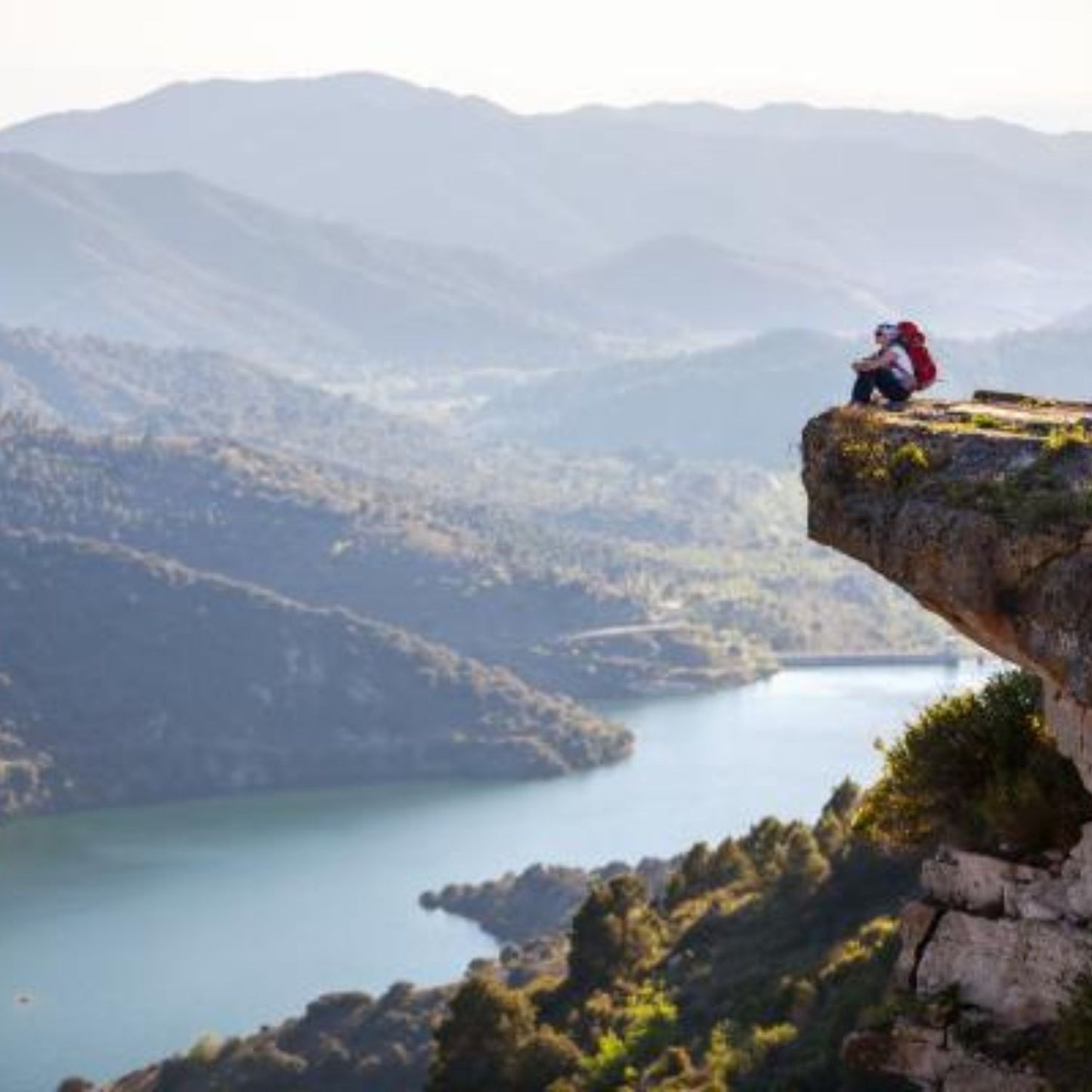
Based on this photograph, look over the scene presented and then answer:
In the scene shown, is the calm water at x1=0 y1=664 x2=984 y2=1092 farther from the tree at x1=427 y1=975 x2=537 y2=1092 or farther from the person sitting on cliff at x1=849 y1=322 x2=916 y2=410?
the person sitting on cliff at x1=849 y1=322 x2=916 y2=410

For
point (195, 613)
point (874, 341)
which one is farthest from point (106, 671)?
point (874, 341)

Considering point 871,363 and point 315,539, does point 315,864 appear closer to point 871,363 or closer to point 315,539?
point 315,539

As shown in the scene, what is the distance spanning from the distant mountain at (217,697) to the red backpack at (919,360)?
297 feet

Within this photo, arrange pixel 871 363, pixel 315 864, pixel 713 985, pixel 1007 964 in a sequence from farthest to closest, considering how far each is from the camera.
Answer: pixel 315 864 → pixel 713 985 → pixel 871 363 → pixel 1007 964


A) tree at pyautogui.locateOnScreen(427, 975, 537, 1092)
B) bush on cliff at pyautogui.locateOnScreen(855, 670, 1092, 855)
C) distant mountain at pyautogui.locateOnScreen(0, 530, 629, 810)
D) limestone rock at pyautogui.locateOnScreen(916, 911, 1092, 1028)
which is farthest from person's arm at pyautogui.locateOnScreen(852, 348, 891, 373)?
distant mountain at pyautogui.locateOnScreen(0, 530, 629, 810)

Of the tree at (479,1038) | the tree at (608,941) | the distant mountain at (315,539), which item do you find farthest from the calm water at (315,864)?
the tree at (479,1038)

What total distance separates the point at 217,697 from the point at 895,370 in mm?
104259

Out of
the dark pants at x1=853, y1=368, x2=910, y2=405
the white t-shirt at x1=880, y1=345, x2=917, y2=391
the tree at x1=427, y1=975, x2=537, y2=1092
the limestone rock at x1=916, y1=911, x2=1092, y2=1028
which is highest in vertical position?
the white t-shirt at x1=880, y1=345, x2=917, y2=391

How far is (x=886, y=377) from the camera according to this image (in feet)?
30.5

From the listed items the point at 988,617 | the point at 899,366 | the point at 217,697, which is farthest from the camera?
the point at 217,697

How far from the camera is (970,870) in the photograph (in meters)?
8.00

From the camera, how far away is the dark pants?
9.24 metres

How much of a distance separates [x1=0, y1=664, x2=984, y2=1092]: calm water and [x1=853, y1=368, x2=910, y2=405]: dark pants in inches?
1883

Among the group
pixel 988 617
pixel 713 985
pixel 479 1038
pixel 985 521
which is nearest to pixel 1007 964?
pixel 988 617
